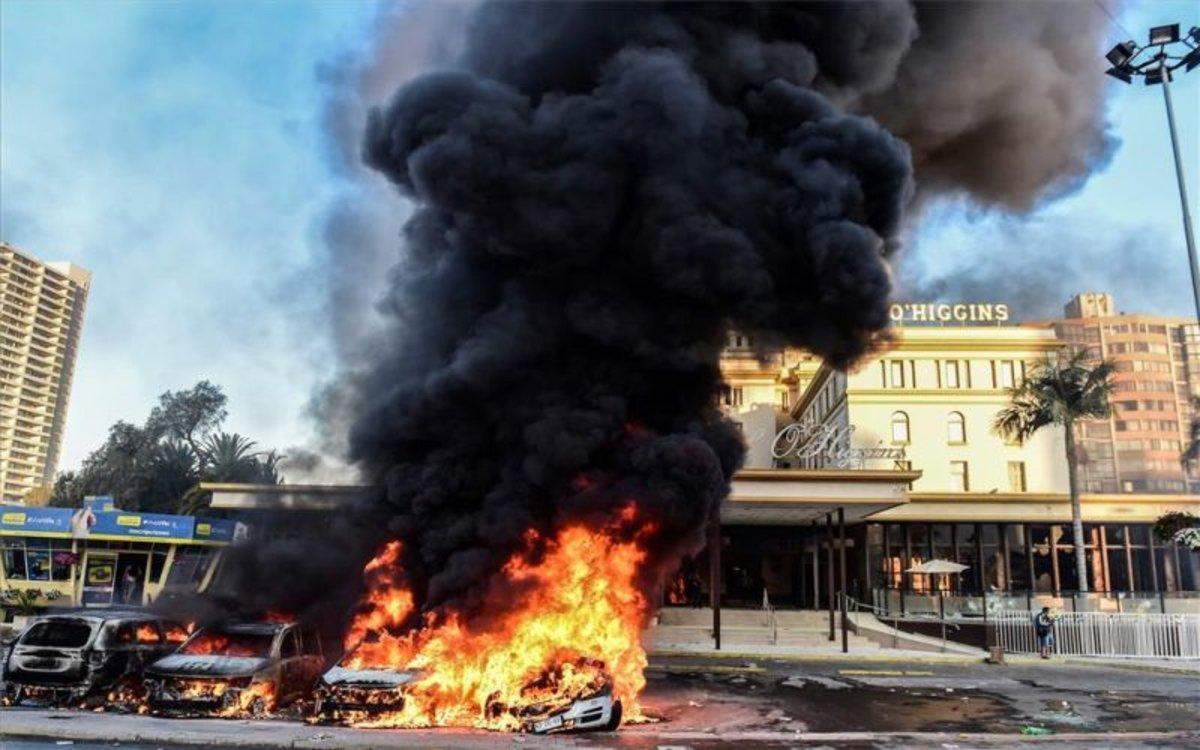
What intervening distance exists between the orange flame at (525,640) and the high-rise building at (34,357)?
366ft

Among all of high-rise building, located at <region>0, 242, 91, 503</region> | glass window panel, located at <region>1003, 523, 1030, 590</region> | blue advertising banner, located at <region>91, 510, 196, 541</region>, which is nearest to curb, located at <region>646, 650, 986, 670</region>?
glass window panel, located at <region>1003, 523, 1030, 590</region>

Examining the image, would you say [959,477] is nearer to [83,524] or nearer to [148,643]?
[148,643]

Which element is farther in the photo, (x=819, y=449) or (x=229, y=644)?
(x=819, y=449)

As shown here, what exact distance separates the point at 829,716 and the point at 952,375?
30912 mm

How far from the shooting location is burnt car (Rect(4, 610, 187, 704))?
13766mm

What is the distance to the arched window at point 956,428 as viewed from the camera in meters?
41.6

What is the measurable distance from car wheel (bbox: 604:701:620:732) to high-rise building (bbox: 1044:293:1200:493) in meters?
119

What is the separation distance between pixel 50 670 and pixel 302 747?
5932 mm

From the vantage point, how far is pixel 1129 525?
4019 cm

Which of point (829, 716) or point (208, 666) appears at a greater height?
point (208, 666)

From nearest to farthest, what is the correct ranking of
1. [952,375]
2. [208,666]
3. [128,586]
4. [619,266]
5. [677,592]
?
1. [208,666]
2. [619,266]
3. [128,586]
4. [677,592]
5. [952,375]

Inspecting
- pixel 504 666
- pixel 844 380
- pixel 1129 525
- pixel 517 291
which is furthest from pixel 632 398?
pixel 1129 525

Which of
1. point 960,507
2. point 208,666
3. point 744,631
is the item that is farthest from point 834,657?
point 208,666

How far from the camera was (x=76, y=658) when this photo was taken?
13.9 meters
